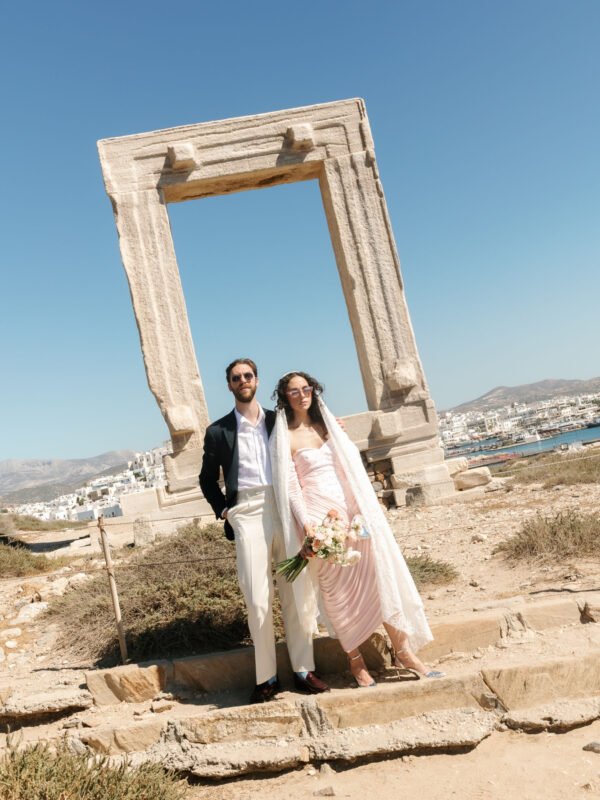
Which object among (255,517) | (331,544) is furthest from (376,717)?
(255,517)

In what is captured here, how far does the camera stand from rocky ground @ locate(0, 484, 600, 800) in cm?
317

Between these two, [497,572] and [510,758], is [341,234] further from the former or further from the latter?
[510,758]

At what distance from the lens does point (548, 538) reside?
6.04 m

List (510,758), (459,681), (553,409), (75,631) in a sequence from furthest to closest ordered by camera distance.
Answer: (553,409) → (75,631) → (459,681) → (510,758)

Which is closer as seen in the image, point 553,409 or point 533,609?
point 533,609

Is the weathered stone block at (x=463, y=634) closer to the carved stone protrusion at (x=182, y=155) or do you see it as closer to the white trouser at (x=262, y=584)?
the white trouser at (x=262, y=584)

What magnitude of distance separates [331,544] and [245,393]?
1.03 metres

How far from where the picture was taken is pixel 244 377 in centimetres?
409

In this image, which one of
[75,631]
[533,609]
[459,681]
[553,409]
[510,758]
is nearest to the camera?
[510,758]

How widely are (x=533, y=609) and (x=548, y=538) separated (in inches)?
73.6

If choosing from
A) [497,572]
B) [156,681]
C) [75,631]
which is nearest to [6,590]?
[75,631]

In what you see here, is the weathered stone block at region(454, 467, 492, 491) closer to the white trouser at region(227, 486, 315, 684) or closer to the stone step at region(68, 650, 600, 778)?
the stone step at region(68, 650, 600, 778)

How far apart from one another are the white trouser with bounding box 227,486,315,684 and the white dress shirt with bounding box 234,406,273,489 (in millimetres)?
52

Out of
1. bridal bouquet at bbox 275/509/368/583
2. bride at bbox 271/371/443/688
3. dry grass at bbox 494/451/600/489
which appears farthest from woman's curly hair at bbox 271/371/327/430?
dry grass at bbox 494/451/600/489
